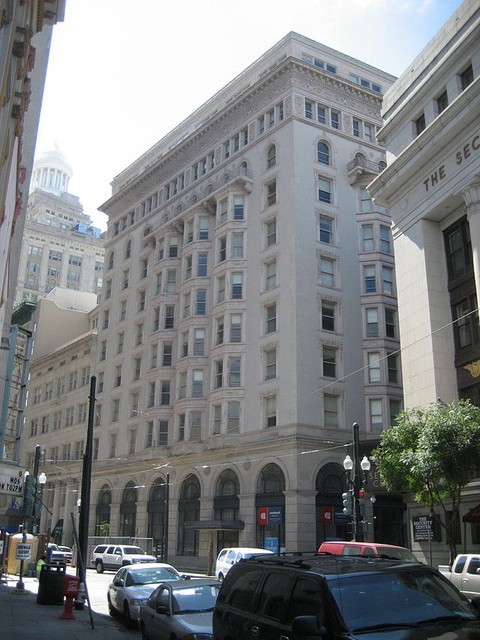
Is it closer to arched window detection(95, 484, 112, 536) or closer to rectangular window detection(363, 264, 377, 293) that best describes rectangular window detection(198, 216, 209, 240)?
rectangular window detection(363, 264, 377, 293)

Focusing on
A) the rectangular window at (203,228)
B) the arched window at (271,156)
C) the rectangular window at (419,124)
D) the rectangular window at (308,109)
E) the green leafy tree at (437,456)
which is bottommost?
the green leafy tree at (437,456)

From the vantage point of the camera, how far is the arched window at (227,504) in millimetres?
44688

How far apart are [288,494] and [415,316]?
1524cm

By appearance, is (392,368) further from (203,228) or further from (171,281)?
(171,281)

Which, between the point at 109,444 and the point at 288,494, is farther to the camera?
the point at 109,444

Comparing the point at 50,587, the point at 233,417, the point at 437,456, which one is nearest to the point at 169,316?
the point at 233,417

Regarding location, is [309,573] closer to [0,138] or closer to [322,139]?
[0,138]

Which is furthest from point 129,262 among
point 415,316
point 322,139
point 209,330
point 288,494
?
point 415,316

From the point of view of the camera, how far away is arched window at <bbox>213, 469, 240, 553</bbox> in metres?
44.7

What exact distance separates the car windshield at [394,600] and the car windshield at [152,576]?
13.1 m

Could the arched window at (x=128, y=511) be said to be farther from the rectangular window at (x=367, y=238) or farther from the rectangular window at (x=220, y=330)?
the rectangular window at (x=367, y=238)

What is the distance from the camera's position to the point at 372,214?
49.7 meters

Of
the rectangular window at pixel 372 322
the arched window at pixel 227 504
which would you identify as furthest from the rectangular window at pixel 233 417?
the rectangular window at pixel 372 322

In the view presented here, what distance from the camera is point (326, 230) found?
48500 millimetres
